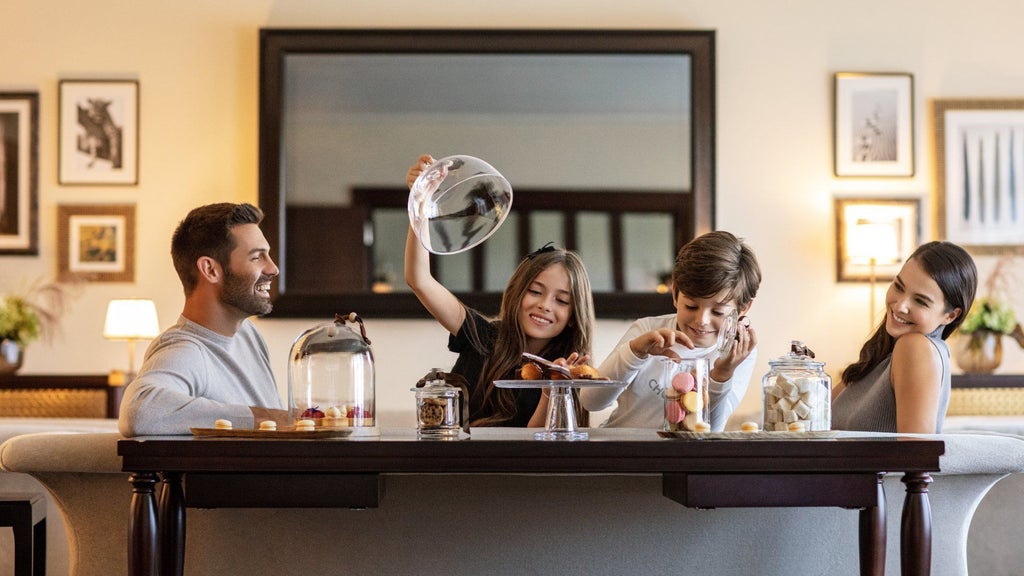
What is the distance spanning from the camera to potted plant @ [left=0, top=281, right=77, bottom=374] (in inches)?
184

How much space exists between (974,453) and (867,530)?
40cm

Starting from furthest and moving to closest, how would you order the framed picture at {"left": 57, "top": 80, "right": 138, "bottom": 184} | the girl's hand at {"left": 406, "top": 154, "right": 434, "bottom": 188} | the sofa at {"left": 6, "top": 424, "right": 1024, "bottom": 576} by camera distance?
the framed picture at {"left": 57, "top": 80, "right": 138, "bottom": 184} → the girl's hand at {"left": 406, "top": 154, "right": 434, "bottom": 188} → the sofa at {"left": 6, "top": 424, "right": 1024, "bottom": 576}

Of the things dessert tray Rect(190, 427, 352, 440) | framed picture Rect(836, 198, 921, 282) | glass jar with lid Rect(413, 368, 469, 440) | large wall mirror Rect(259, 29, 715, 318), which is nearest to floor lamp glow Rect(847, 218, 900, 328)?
framed picture Rect(836, 198, 921, 282)

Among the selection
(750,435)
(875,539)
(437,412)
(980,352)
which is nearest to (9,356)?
(437,412)

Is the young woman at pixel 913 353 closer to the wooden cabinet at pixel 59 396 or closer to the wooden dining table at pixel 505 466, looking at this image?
the wooden dining table at pixel 505 466

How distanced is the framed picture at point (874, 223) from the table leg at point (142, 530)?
3.72m

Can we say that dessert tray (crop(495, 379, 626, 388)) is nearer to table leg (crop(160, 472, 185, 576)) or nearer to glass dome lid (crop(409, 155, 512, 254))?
glass dome lid (crop(409, 155, 512, 254))

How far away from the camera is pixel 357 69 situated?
4.98 m

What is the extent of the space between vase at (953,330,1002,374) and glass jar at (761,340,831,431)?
3.05m

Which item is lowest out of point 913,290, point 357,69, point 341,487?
point 341,487

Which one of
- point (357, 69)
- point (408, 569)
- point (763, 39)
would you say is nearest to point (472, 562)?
point (408, 569)

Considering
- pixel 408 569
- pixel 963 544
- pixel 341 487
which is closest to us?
pixel 341 487

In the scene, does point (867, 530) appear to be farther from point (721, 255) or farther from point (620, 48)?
point (620, 48)

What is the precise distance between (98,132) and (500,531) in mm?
3652
